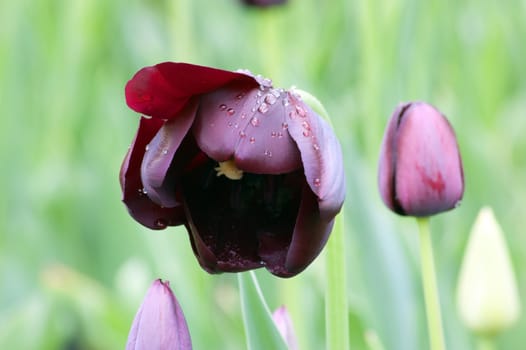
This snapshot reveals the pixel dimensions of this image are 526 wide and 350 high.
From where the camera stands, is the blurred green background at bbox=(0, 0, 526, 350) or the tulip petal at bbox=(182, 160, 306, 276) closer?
the tulip petal at bbox=(182, 160, 306, 276)

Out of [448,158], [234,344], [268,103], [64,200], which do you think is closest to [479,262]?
[448,158]

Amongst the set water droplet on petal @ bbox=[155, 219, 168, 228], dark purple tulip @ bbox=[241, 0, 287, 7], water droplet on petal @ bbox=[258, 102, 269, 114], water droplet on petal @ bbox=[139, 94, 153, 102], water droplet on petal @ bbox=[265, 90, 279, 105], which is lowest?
water droplet on petal @ bbox=[155, 219, 168, 228]

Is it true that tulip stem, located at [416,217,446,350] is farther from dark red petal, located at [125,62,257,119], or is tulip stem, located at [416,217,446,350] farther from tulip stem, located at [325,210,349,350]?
dark red petal, located at [125,62,257,119]

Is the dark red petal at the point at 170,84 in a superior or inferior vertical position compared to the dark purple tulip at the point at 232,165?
superior

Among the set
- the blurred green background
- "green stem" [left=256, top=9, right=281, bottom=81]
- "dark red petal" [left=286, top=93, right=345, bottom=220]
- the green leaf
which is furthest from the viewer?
"green stem" [left=256, top=9, right=281, bottom=81]

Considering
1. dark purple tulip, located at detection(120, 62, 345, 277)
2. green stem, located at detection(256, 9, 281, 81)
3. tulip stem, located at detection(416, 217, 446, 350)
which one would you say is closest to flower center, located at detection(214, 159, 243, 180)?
dark purple tulip, located at detection(120, 62, 345, 277)

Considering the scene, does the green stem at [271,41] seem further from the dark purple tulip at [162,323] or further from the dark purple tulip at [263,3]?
the dark purple tulip at [162,323]

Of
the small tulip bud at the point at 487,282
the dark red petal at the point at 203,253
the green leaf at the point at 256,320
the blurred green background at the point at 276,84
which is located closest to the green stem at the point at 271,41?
the blurred green background at the point at 276,84

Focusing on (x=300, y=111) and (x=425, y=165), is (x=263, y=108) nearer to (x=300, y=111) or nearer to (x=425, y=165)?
(x=300, y=111)
